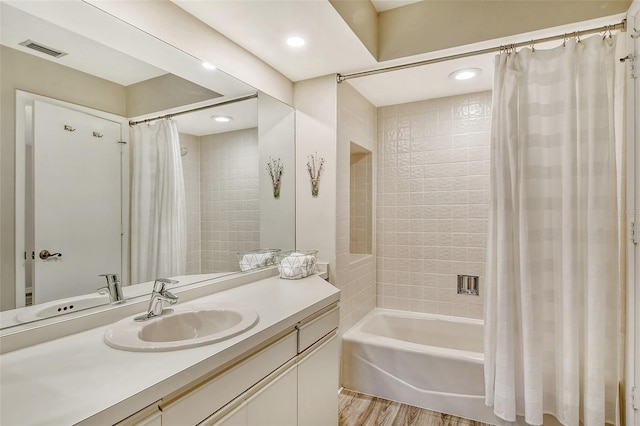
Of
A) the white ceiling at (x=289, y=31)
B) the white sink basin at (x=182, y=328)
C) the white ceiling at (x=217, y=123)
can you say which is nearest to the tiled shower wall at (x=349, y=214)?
the white ceiling at (x=289, y=31)

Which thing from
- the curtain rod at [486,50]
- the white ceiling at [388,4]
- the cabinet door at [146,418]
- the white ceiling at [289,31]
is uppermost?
the white ceiling at [388,4]

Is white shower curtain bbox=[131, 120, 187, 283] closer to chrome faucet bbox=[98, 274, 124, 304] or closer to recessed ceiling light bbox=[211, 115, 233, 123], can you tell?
chrome faucet bbox=[98, 274, 124, 304]

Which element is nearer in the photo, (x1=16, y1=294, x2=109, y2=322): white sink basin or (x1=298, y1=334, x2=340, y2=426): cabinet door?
(x1=16, y1=294, x2=109, y2=322): white sink basin

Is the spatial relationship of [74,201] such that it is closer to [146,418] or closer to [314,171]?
[146,418]

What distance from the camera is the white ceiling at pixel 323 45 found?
5.50 feet

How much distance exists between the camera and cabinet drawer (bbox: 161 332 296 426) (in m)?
0.92

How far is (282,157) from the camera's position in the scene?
2.48 metres

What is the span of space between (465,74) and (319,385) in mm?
2254

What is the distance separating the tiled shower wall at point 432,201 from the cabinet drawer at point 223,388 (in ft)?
6.26

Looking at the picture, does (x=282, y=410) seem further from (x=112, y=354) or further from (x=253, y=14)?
(x=253, y=14)

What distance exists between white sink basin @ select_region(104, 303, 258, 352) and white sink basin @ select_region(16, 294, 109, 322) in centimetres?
14

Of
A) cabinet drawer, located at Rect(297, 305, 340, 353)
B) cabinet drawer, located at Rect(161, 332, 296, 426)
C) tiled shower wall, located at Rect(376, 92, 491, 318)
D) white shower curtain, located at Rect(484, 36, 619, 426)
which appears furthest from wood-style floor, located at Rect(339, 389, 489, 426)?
cabinet drawer, located at Rect(161, 332, 296, 426)

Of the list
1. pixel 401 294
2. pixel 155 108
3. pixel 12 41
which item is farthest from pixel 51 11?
pixel 401 294

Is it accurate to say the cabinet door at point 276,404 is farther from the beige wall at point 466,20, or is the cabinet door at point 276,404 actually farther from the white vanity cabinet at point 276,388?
the beige wall at point 466,20
